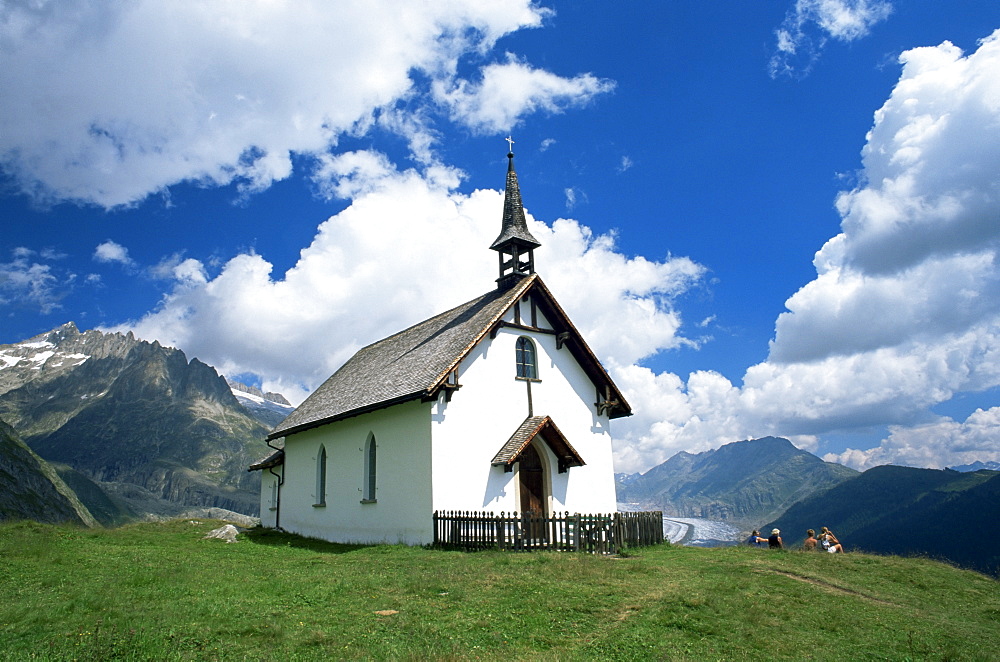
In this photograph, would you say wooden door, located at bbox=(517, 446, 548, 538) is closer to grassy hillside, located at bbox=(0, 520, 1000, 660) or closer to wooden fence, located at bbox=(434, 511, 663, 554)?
wooden fence, located at bbox=(434, 511, 663, 554)

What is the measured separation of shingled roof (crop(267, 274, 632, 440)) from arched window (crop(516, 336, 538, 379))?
0.63 m

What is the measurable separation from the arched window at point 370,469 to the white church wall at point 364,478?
20 centimetres

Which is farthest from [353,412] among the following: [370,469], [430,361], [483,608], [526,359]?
[483,608]

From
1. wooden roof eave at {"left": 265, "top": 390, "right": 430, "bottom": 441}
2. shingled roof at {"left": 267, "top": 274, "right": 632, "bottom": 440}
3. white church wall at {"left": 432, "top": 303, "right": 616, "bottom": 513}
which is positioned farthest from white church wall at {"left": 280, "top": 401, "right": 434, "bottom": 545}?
white church wall at {"left": 432, "top": 303, "right": 616, "bottom": 513}

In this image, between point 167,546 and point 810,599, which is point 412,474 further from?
point 810,599

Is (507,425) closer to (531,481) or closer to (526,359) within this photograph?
(531,481)

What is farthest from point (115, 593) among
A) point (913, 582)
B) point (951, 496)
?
point (951, 496)

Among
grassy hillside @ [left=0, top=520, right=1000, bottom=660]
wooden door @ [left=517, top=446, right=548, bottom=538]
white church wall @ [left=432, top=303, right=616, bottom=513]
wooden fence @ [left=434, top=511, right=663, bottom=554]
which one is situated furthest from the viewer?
wooden door @ [left=517, top=446, right=548, bottom=538]

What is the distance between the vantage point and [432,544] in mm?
21109

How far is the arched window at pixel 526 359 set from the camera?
25.4 metres

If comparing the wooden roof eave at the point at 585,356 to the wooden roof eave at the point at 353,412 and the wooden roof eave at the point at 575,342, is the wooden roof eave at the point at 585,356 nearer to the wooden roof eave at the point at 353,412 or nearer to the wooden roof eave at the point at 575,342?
the wooden roof eave at the point at 575,342

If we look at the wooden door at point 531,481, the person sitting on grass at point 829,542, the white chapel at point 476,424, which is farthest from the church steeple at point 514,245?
the person sitting on grass at point 829,542

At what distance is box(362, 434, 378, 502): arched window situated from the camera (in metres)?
25.3

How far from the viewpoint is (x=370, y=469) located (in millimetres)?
25562
